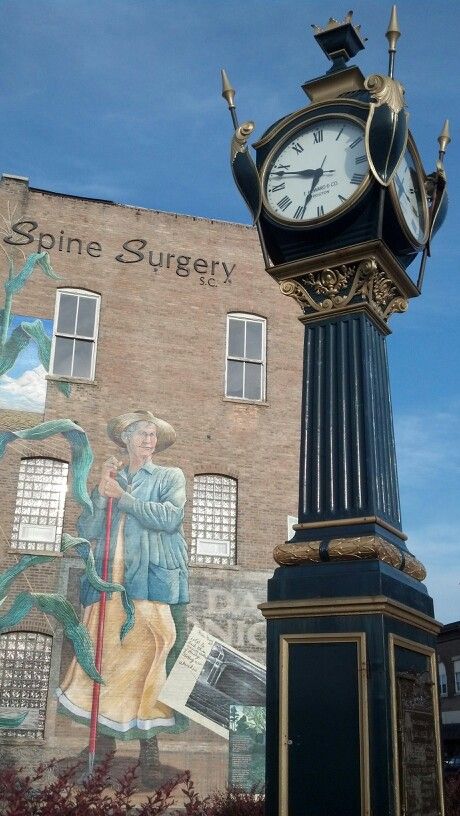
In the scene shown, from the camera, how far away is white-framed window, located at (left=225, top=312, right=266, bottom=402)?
2011cm

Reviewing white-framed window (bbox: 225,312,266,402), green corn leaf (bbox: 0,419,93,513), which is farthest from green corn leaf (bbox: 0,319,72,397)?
white-framed window (bbox: 225,312,266,402)

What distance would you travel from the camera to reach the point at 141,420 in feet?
62.4

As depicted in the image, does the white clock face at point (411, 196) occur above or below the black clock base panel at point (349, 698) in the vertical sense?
above

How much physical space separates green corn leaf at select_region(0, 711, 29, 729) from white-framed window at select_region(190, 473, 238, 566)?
4.40 m

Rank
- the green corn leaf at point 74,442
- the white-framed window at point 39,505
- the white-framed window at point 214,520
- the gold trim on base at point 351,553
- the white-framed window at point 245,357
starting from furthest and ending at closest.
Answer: the white-framed window at point 245,357 < the white-framed window at point 214,520 < the green corn leaf at point 74,442 < the white-framed window at point 39,505 < the gold trim on base at point 351,553

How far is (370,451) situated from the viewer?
5.68 meters

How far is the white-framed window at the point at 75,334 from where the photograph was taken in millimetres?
19219

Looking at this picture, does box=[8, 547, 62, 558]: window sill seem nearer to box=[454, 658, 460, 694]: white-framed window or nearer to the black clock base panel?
the black clock base panel

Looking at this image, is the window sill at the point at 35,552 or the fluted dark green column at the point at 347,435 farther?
the window sill at the point at 35,552

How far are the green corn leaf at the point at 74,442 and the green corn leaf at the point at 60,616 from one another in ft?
6.29

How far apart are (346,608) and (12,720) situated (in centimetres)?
1346

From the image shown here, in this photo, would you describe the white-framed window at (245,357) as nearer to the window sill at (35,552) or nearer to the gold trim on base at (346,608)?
the window sill at (35,552)

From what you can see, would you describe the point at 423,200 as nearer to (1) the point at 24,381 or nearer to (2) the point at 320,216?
(2) the point at 320,216

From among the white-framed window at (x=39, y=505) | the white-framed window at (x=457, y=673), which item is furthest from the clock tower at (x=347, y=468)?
the white-framed window at (x=457, y=673)
